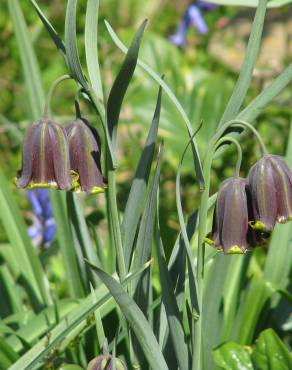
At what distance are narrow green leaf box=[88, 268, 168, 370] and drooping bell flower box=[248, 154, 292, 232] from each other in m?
0.26

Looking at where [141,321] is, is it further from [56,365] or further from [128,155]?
[128,155]

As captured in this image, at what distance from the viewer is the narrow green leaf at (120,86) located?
1.41 metres

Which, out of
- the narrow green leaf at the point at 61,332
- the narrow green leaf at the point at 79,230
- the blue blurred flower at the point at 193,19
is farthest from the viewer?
the blue blurred flower at the point at 193,19

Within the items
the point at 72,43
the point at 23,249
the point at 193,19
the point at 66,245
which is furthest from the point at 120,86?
the point at 193,19

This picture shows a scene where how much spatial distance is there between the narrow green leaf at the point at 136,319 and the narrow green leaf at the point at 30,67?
891 millimetres

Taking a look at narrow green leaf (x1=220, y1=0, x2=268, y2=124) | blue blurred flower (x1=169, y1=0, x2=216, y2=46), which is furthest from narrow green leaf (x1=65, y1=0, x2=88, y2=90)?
blue blurred flower (x1=169, y1=0, x2=216, y2=46)

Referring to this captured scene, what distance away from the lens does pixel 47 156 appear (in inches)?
58.6

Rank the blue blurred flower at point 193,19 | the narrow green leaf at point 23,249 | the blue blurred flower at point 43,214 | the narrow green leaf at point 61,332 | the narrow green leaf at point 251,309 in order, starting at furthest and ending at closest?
1. the blue blurred flower at point 193,19
2. the blue blurred flower at point 43,214
3. the narrow green leaf at point 23,249
4. the narrow green leaf at point 251,309
5. the narrow green leaf at point 61,332

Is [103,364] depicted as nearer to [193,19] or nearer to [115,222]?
[115,222]

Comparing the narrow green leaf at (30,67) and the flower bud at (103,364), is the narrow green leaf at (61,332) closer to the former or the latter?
the flower bud at (103,364)

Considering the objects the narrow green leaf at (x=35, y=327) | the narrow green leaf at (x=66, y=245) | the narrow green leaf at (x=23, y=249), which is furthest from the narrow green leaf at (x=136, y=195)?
the narrow green leaf at (x=23, y=249)

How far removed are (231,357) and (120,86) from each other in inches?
26.2

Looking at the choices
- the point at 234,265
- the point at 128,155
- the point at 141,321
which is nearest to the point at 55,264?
the point at 234,265

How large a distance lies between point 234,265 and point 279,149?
115cm
